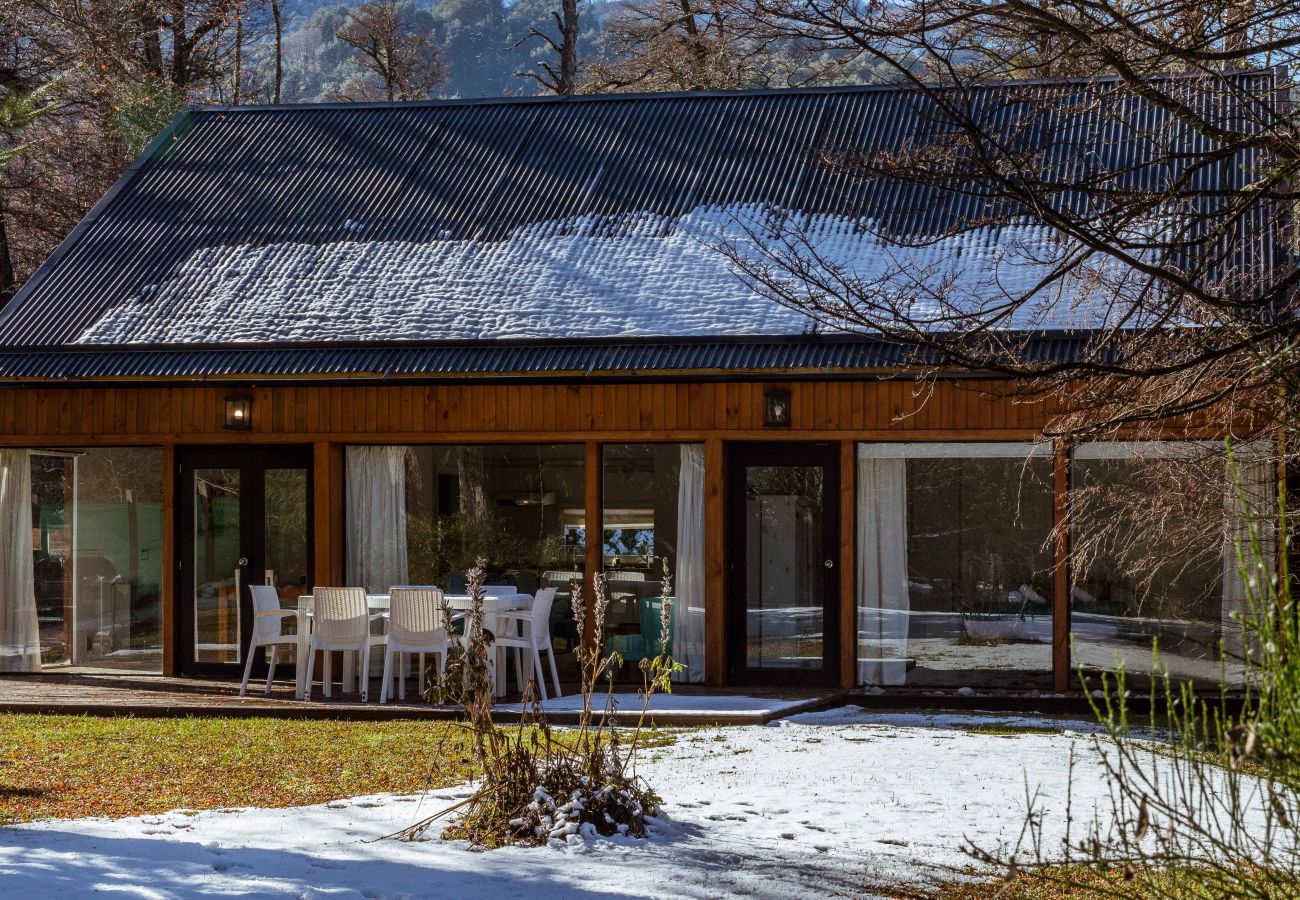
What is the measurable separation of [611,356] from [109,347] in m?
4.24

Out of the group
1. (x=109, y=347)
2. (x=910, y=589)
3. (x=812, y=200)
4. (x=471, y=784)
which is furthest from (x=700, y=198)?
(x=471, y=784)

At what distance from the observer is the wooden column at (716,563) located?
12.5 meters

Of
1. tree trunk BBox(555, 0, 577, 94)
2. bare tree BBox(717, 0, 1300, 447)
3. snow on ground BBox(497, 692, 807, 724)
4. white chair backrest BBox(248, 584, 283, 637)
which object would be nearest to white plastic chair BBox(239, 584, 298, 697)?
white chair backrest BBox(248, 584, 283, 637)

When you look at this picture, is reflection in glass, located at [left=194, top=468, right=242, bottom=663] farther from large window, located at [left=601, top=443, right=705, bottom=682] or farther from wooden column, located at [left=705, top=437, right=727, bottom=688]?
wooden column, located at [left=705, top=437, right=727, bottom=688]

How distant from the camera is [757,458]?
12.6m

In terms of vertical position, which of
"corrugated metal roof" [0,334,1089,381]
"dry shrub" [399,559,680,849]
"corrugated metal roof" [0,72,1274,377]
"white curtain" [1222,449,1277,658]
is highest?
"corrugated metal roof" [0,72,1274,377]

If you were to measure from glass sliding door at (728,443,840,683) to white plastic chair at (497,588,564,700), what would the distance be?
4.96 feet

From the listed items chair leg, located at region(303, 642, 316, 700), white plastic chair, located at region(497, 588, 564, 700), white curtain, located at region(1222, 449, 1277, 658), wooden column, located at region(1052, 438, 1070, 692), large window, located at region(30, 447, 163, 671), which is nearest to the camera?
white curtain, located at region(1222, 449, 1277, 658)

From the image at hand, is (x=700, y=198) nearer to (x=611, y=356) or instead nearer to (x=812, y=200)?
(x=812, y=200)

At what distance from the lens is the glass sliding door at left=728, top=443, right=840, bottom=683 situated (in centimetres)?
1248

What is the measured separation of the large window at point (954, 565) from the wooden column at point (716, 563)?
107 cm

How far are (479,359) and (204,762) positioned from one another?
4569 millimetres

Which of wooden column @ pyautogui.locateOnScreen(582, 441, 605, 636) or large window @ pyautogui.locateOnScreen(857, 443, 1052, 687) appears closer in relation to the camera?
large window @ pyautogui.locateOnScreen(857, 443, 1052, 687)

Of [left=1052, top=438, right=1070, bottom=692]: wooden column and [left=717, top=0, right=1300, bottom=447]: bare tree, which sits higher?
[left=717, top=0, right=1300, bottom=447]: bare tree
